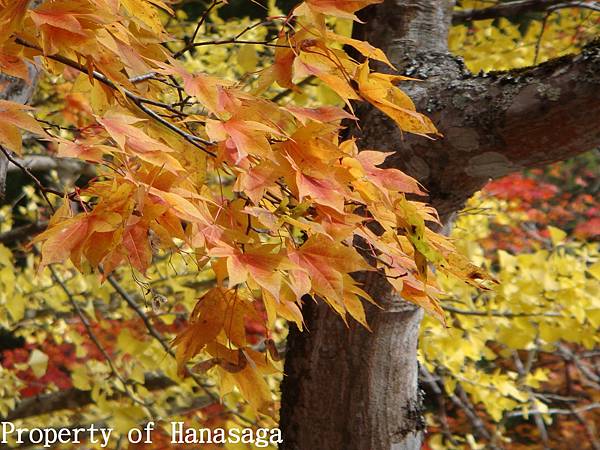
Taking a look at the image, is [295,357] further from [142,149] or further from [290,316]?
[142,149]

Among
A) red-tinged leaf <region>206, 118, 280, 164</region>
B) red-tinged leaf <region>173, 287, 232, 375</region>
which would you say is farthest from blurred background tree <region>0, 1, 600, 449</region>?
red-tinged leaf <region>206, 118, 280, 164</region>

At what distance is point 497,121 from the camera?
1021 millimetres

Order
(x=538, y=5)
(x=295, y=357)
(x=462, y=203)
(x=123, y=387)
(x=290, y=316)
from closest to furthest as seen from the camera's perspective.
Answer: (x=290, y=316)
(x=462, y=203)
(x=295, y=357)
(x=538, y=5)
(x=123, y=387)

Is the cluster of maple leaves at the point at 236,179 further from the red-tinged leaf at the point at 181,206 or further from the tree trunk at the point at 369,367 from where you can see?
the tree trunk at the point at 369,367

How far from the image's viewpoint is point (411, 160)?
1146 mm

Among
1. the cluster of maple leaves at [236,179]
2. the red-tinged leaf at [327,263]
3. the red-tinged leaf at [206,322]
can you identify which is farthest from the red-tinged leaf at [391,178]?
the red-tinged leaf at [206,322]

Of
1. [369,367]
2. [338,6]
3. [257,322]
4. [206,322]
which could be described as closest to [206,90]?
[338,6]

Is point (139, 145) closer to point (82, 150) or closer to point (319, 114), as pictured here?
point (82, 150)

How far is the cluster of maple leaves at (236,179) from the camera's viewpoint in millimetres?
676

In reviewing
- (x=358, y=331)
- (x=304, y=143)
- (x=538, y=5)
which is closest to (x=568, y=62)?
(x=304, y=143)

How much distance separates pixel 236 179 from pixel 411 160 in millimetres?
437

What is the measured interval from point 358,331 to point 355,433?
178 mm

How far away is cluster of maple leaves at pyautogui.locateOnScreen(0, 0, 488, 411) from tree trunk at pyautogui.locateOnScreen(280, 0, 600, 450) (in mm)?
231

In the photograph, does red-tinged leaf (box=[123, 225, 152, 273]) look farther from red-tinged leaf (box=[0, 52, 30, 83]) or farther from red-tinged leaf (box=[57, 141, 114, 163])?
red-tinged leaf (box=[0, 52, 30, 83])
